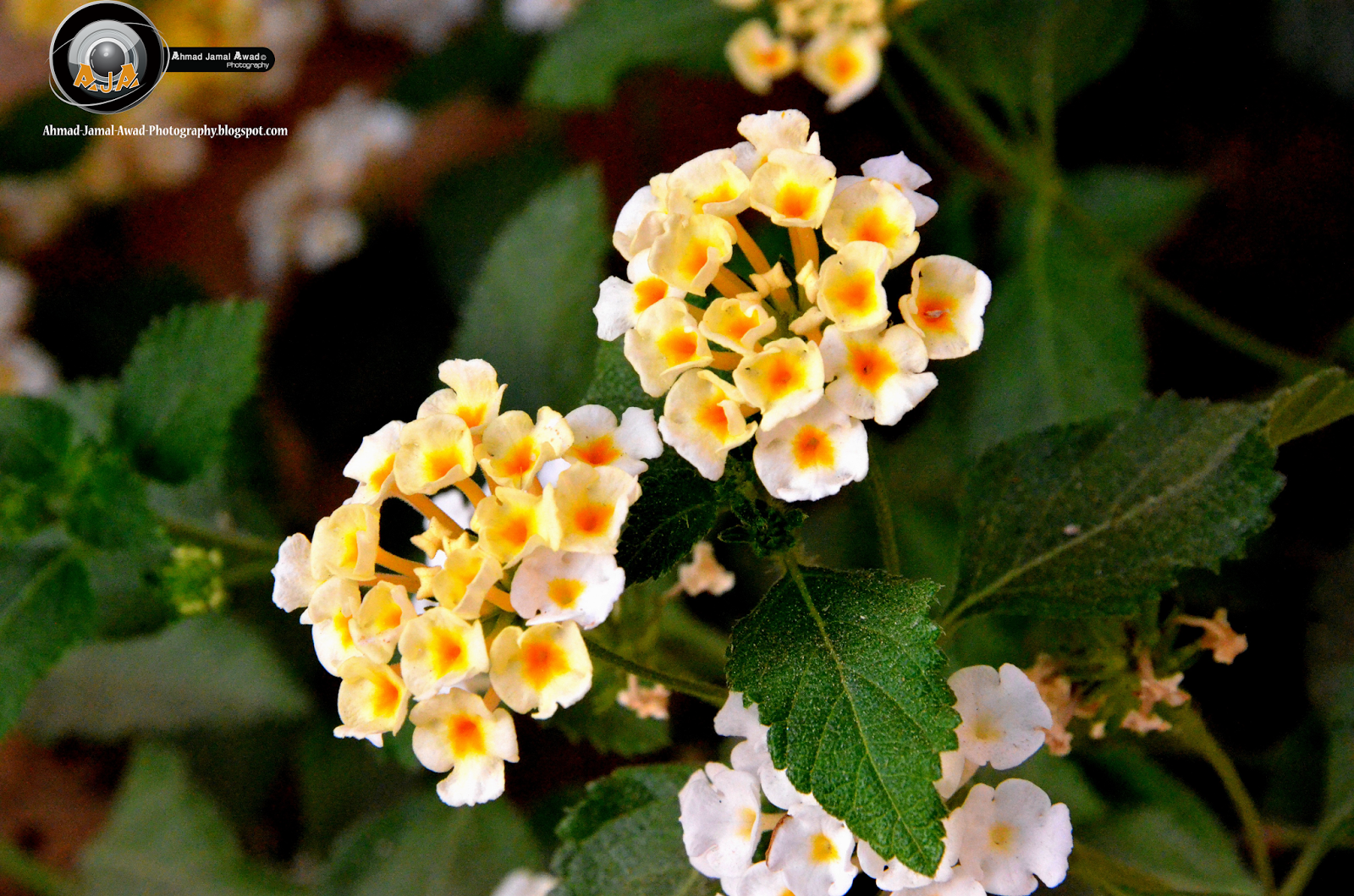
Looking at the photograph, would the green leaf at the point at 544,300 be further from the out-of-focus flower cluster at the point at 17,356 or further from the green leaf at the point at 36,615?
the out-of-focus flower cluster at the point at 17,356

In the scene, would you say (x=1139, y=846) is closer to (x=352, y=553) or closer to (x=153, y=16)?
(x=352, y=553)

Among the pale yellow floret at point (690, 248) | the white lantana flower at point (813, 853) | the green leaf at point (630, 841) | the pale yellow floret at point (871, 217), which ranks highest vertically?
the pale yellow floret at point (690, 248)

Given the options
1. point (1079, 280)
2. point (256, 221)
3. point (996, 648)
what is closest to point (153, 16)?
point (256, 221)

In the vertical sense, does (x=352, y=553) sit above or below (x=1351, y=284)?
above

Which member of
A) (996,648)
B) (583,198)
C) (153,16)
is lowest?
(996,648)

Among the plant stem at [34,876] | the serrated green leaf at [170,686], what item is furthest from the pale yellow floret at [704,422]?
the plant stem at [34,876]
